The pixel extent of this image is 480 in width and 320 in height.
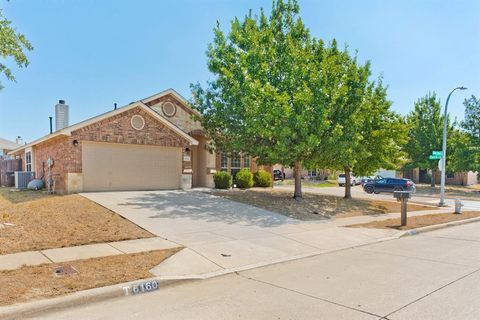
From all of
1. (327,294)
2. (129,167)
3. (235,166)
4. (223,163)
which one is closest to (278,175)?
(235,166)

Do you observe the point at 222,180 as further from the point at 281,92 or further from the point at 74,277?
the point at 74,277

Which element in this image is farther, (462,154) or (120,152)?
(462,154)

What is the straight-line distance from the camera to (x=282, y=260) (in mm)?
7867

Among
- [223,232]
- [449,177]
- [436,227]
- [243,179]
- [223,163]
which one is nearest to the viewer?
[223,232]

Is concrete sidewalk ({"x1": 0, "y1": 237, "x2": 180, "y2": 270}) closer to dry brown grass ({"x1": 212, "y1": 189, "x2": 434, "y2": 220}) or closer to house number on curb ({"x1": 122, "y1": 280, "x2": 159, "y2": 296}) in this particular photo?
house number on curb ({"x1": 122, "y1": 280, "x2": 159, "y2": 296})

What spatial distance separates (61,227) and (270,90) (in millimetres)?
9731

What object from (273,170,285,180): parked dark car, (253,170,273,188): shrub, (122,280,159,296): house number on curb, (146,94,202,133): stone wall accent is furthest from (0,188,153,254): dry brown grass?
(273,170,285,180): parked dark car

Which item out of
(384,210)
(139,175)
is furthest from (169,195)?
(384,210)

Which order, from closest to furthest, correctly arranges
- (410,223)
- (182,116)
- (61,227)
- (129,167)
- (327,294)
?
1. (327,294)
2. (61,227)
3. (410,223)
4. (129,167)
5. (182,116)

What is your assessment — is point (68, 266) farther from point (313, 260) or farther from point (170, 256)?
point (313, 260)

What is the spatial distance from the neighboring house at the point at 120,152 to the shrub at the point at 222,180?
2.06 meters

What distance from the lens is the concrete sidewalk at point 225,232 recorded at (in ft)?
24.2

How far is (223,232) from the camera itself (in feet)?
33.8

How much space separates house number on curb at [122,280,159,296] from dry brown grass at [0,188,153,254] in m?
3.29
